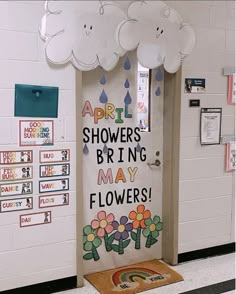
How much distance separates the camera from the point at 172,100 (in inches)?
136

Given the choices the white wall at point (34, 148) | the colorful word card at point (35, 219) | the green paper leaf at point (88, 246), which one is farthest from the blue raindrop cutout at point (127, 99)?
the green paper leaf at point (88, 246)

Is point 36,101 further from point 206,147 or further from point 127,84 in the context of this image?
point 206,147

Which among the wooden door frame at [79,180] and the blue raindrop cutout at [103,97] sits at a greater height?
the blue raindrop cutout at [103,97]

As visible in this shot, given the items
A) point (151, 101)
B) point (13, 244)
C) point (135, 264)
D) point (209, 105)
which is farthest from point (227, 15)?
point (13, 244)

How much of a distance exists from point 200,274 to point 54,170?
5.26 feet

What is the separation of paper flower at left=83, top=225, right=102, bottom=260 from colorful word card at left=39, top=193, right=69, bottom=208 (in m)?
0.43

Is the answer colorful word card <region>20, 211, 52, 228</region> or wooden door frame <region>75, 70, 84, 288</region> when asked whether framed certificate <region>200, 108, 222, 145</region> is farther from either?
colorful word card <region>20, 211, 52, 228</region>

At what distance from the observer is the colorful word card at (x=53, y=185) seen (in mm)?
2971

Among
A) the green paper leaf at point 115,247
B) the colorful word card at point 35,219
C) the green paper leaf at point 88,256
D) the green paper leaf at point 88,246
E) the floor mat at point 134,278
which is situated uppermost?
the colorful word card at point 35,219

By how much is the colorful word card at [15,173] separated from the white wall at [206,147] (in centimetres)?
141

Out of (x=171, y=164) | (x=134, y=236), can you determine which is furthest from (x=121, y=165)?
(x=134, y=236)

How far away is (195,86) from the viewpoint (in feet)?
11.5

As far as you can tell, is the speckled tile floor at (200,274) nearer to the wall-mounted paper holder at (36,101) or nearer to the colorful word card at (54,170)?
the colorful word card at (54,170)

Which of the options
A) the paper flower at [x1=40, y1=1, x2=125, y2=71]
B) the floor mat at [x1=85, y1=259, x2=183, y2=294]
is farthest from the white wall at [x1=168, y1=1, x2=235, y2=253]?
the paper flower at [x1=40, y1=1, x2=125, y2=71]
